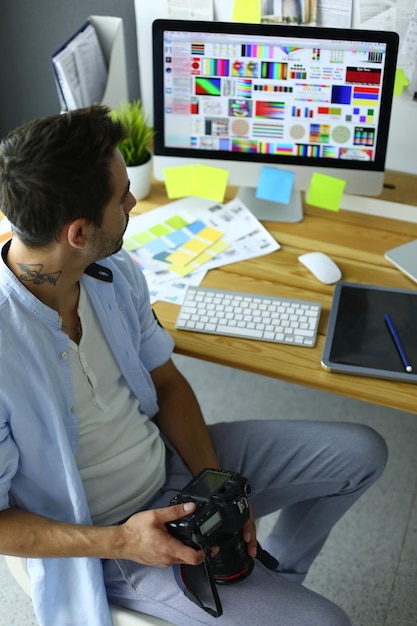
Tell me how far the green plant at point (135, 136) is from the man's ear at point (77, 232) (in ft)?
2.50

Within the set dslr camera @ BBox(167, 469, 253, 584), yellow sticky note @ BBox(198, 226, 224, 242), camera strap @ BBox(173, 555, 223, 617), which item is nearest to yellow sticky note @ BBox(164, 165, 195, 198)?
yellow sticky note @ BBox(198, 226, 224, 242)

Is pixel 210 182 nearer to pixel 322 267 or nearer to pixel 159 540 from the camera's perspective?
pixel 322 267

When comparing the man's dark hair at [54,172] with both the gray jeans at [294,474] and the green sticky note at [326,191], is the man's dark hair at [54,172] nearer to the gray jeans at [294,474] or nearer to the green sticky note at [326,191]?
the gray jeans at [294,474]

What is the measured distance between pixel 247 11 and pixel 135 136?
423 mm

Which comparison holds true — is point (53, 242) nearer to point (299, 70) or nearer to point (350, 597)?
point (299, 70)

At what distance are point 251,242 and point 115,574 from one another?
86 centimetres

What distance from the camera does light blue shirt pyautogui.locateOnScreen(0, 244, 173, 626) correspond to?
1.26 meters

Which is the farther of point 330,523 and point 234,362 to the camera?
point 330,523

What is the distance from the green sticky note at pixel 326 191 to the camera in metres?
1.92

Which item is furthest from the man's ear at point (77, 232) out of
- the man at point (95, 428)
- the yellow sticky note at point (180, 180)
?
the yellow sticky note at point (180, 180)

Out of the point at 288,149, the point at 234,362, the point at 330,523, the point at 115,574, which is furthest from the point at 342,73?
the point at 115,574

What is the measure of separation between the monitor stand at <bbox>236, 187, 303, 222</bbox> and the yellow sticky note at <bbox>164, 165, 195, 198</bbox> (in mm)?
134

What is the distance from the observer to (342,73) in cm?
180

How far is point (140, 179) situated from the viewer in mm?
2018
